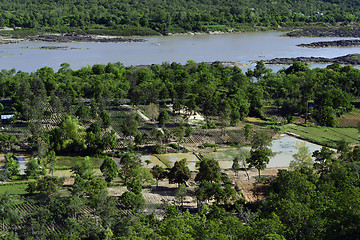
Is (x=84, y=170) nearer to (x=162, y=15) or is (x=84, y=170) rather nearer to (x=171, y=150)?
(x=171, y=150)

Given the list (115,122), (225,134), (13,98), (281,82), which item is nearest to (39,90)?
(13,98)

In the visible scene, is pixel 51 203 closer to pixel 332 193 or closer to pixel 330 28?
pixel 332 193

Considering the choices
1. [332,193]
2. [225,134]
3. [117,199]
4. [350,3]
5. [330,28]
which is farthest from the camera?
[350,3]

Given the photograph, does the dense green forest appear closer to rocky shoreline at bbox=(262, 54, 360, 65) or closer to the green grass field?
rocky shoreline at bbox=(262, 54, 360, 65)

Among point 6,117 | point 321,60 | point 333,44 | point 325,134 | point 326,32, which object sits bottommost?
point 325,134

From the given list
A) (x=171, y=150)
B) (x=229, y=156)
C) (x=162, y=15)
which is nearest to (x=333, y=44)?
(x=162, y=15)

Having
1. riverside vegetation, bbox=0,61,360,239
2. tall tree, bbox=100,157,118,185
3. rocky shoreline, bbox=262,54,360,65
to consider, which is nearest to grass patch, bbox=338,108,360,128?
riverside vegetation, bbox=0,61,360,239
